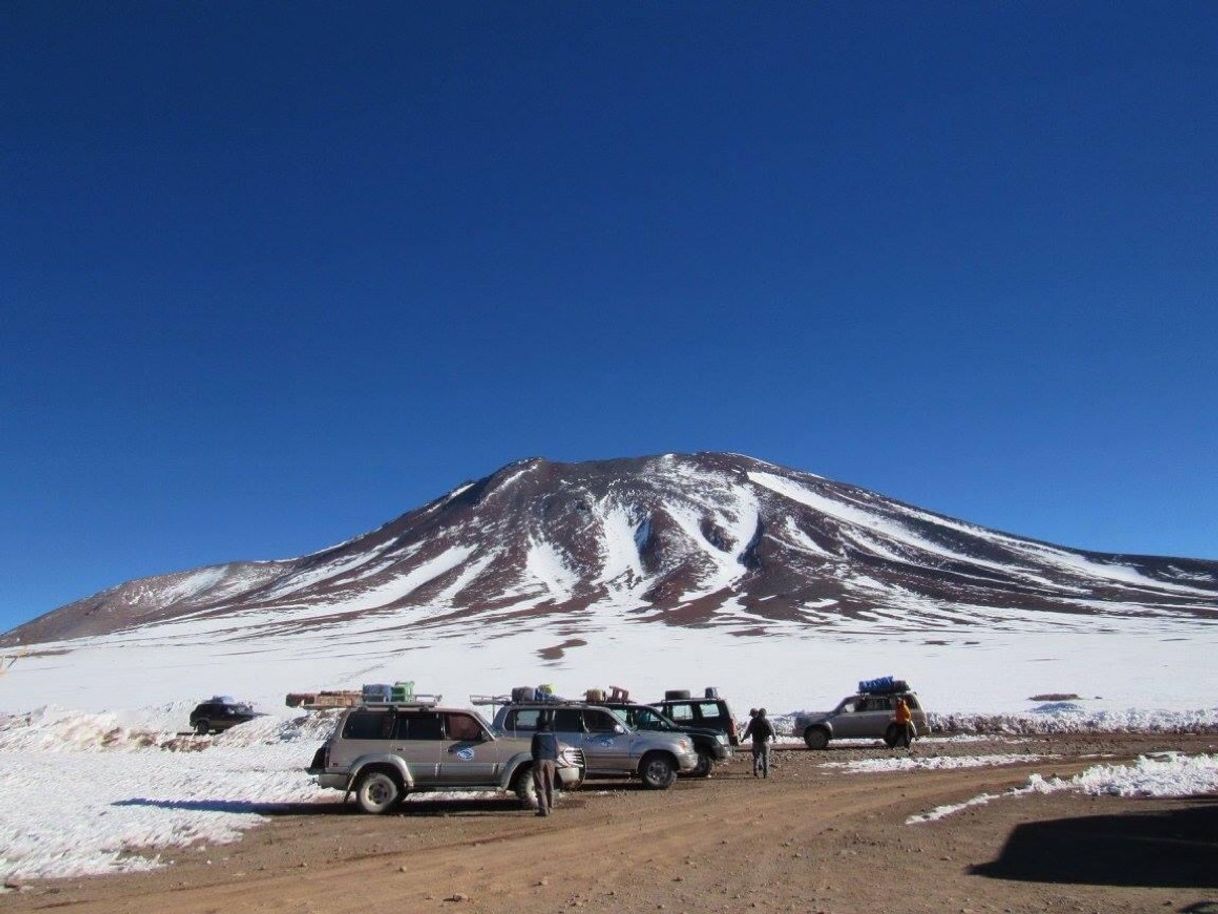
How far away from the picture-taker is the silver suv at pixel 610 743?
802 inches

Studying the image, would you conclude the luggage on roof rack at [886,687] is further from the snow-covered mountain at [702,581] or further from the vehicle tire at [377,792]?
the snow-covered mountain at [702,581]

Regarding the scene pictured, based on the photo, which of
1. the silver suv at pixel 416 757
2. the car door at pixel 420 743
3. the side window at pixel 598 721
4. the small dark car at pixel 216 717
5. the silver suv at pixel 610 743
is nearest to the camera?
the silver suv at pixel 416 757

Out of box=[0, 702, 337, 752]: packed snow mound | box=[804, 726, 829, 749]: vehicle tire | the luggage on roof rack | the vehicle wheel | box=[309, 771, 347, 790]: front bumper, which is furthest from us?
box=[0, 702, 337, 752]: packed snow mound

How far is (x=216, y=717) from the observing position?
1626 inches

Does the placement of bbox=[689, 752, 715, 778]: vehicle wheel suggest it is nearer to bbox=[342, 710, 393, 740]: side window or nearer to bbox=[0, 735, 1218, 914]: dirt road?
bbox=[0, 735, 1218, 914]: dirt road

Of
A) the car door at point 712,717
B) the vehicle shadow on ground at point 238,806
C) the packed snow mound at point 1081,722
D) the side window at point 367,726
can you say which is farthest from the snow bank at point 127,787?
the packed snow mound at point 1081,722

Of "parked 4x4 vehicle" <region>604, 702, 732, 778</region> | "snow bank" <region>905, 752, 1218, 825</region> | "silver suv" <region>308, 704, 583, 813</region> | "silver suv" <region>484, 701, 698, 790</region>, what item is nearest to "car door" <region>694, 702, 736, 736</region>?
"parked 4x4 vehicle" <region>604, 702, 732, 778</region>

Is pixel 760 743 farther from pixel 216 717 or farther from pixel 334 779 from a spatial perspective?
pixel 216 717

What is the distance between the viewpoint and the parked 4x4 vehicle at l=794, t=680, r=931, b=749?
30188 mm

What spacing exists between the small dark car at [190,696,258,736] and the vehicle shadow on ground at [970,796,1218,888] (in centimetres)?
3697

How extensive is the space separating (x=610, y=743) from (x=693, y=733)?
3436mm

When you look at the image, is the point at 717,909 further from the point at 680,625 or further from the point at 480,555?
the point at 480,555

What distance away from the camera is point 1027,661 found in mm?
68688

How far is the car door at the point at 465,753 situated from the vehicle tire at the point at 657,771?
4.49 m
